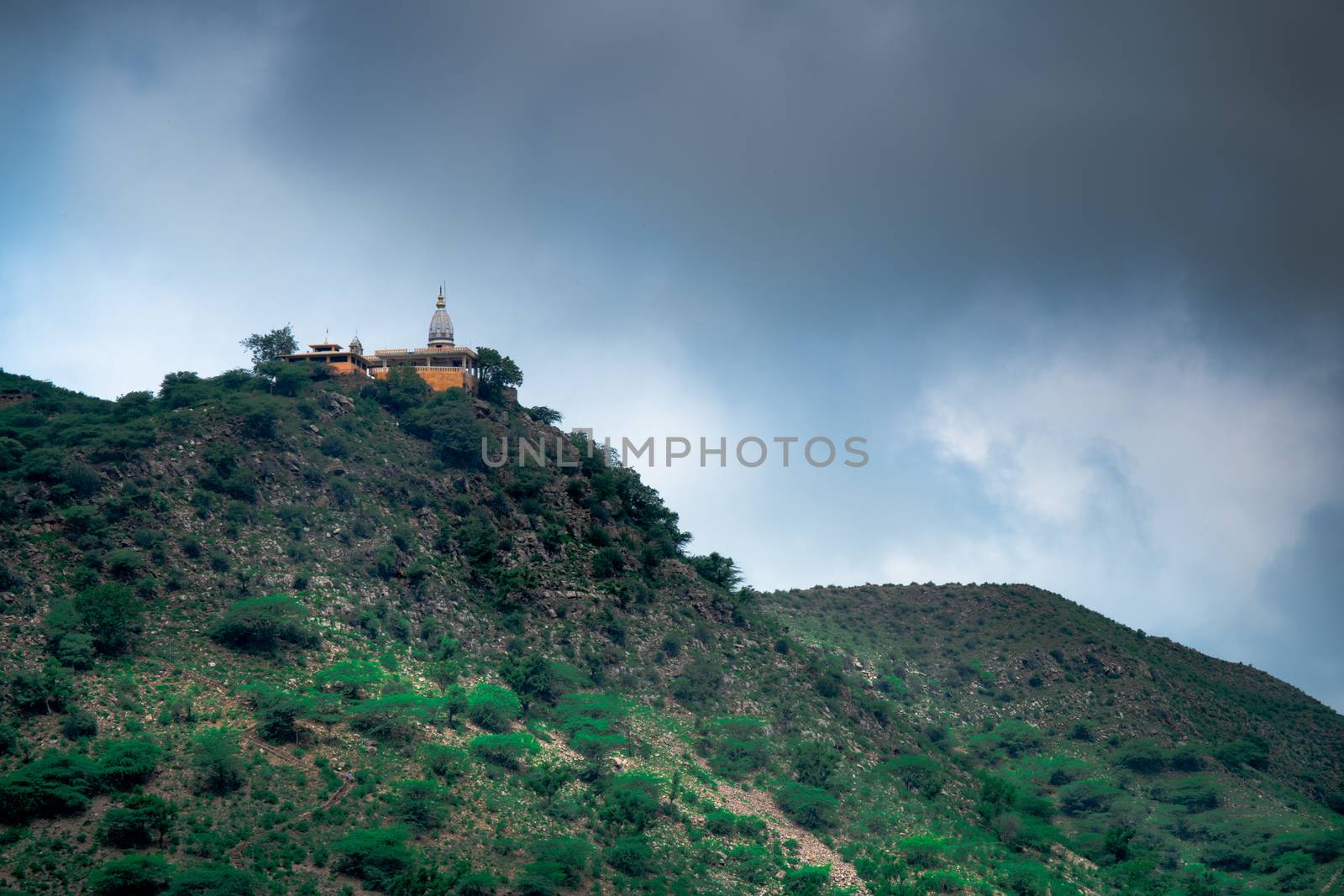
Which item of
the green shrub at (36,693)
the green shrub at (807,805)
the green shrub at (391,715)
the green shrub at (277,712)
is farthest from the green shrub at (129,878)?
the green shrub at (807,805)

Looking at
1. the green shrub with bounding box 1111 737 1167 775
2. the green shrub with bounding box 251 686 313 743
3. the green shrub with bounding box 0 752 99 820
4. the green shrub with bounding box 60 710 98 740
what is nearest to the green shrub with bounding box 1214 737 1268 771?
the green shrub with bounding box 1111 737 1167 775

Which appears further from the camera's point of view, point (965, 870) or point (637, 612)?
point (637, 612)

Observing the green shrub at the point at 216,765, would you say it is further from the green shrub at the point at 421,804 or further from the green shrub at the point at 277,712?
the green shrub at the point at 421,804

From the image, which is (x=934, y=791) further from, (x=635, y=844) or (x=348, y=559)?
(x=348, y=559)

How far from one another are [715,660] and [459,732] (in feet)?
81.3

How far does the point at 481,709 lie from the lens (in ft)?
241

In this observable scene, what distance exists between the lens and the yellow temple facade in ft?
351

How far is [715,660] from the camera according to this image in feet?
295

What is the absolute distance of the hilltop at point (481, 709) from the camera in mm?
58375

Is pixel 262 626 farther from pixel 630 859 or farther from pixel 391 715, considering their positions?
pixel 630 859

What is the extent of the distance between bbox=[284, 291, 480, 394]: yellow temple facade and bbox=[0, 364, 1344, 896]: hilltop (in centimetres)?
278

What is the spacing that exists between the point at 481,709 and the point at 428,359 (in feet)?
149

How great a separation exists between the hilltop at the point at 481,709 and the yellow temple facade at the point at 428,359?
2779 mm

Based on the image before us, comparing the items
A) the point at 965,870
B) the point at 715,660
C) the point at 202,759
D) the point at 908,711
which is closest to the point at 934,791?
the point at 965,870
